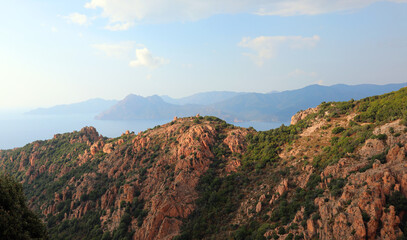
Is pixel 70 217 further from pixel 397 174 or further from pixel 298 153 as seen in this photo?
pixel 397 174

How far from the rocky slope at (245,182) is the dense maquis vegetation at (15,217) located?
1778 cm

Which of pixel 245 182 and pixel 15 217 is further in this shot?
pixel 245 182

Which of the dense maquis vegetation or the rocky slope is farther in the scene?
the rocky slope

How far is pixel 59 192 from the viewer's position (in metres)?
53.5

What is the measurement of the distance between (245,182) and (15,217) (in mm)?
32776

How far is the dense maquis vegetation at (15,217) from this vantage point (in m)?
18.1

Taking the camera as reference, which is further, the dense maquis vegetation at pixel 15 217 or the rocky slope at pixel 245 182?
the rocky slope at pixel 245 182

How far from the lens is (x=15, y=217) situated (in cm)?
1934

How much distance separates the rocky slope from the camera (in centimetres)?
2288

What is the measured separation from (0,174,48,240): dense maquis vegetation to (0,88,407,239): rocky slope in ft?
58.3

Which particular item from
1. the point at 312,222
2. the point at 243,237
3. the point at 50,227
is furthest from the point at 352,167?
the point at 50,227

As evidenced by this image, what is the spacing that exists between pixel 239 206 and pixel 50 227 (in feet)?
140

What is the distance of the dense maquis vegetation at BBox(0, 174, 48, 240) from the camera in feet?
59.3

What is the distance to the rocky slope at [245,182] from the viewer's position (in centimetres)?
2288
